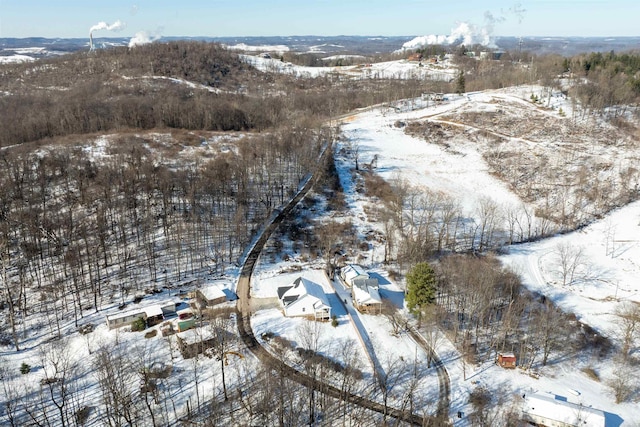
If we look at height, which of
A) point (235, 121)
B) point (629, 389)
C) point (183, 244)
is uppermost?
point (235, 121)

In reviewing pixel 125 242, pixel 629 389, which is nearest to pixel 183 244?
pixel 125 242

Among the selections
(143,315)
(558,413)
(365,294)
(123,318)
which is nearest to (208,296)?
(143,315)

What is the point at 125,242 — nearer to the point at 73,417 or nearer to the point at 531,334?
the point at 73,417

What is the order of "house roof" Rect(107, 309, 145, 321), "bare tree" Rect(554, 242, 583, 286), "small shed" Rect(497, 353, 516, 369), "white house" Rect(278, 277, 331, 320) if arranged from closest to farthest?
"small shed" Rect(497, 353, 516, 369) → "house roof" Rect(107, 309, 145, 321) → "white house" Rect(278, 277, 331, 320) → "bare tree" Rect(554, 242, 583, 286)

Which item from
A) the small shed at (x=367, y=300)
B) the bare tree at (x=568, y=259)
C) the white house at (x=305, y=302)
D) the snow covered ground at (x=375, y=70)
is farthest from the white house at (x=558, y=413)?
the snow covered ground at (x=375, y=70)

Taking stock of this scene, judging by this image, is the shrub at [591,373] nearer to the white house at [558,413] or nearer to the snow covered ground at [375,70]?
the white house at [558,413]

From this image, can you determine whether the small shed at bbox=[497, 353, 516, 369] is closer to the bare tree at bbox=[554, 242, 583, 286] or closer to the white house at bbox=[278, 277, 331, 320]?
the white house at bbox=[278, 277, 331, 320]

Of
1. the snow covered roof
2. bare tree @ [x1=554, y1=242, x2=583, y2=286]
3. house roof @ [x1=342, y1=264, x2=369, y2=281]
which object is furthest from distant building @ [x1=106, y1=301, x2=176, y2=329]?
bare tree @ [x1=554, y1=242, x2=583, y2=286]
